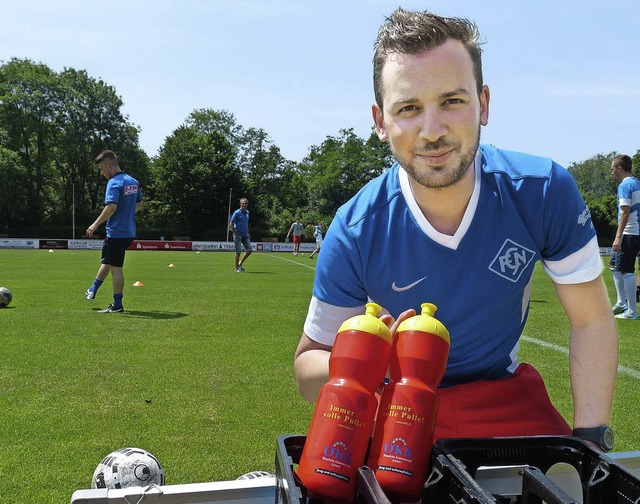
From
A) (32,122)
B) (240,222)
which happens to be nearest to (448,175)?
(240,222)

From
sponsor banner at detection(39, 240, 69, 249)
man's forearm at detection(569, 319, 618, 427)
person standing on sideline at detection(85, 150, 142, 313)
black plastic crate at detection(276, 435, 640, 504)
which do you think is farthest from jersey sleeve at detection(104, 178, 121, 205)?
sponsor banner at detection(39, 240, 69, 249)

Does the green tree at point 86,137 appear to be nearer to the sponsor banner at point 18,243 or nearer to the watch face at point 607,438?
the sponsor banner at point 18,243

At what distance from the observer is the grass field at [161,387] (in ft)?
11.7

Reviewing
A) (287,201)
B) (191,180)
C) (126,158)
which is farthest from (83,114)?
(287,201)

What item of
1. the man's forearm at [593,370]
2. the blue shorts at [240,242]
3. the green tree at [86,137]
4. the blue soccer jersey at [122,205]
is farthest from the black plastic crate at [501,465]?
the green tree at [86,137]

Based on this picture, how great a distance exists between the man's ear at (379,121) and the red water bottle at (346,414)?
2.87 feet

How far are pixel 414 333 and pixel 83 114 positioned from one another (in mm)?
74021

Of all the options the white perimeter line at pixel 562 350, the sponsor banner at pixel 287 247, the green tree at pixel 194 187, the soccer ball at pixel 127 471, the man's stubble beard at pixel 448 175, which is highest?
the green tree at pixel 194 187

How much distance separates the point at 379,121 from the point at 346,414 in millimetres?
1165

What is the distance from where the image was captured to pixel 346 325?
1521mm

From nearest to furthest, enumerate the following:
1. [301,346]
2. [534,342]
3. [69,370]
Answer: [301,346] → [69,370] → [534,342]

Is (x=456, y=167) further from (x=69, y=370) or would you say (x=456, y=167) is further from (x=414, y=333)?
(x=69, y=370)

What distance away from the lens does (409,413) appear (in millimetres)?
1430

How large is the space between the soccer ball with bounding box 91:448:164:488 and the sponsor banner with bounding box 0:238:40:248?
47.9 metres
